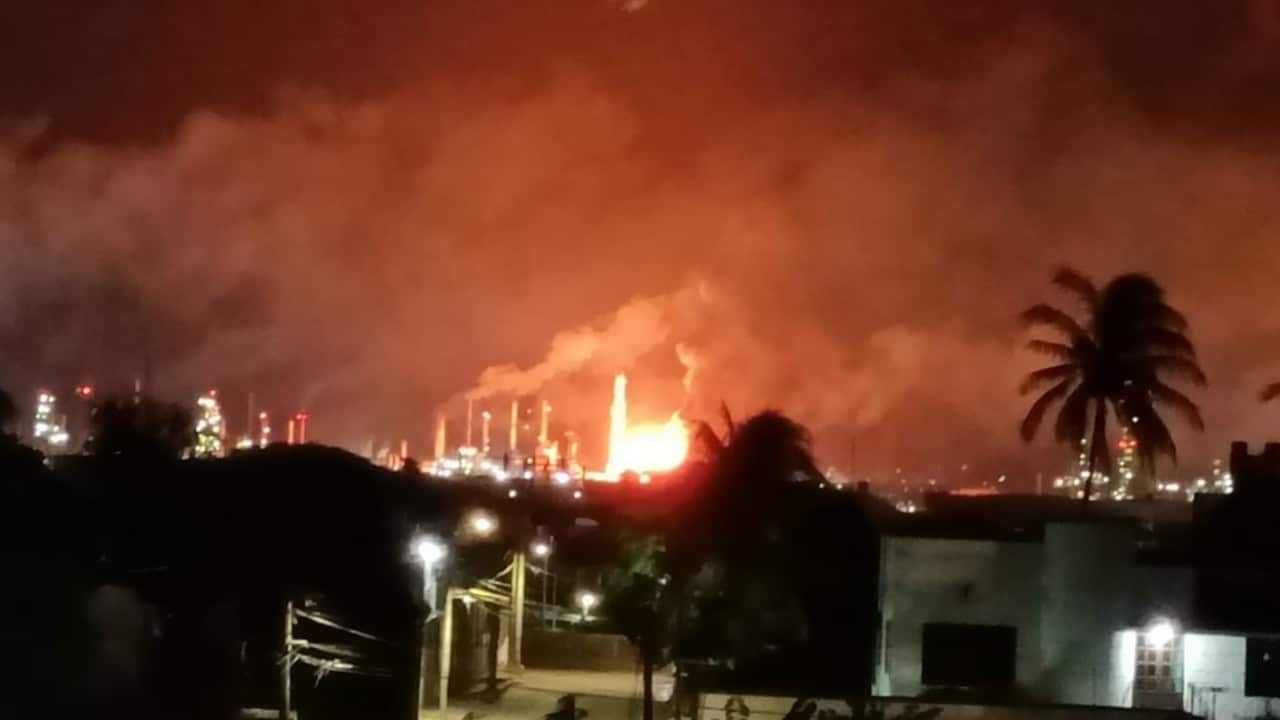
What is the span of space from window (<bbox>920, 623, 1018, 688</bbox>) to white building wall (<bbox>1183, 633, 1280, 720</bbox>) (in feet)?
12.0

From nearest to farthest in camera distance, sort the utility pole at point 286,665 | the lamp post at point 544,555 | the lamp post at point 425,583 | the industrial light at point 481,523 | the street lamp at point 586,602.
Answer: the utility pole at point 286,665, the lamp post at point 425,583, the industrial light at point 481,523, the lamp post at point 544,555, the street lamp at point 586,602

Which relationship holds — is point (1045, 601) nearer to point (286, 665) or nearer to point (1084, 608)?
point (1084, 608)

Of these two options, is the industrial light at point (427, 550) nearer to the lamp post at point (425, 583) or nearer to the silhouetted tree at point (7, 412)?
the lamp post at point (425, 583)

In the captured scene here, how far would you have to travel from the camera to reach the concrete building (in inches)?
1355

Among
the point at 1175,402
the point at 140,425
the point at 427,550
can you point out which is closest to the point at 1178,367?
the point at 1175,402

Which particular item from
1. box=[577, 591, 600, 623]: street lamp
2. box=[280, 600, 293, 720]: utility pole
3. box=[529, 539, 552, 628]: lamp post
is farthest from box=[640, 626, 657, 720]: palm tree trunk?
box=[577, 591, 600, 623]: street lamp

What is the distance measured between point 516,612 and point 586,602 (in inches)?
409

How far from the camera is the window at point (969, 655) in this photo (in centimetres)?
3622

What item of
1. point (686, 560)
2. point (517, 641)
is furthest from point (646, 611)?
point (517, 641)

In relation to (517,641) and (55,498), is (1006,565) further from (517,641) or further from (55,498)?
(55,498)

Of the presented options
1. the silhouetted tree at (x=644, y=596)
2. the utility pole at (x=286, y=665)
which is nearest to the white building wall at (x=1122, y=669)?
the silhouetted tree at (x=644, y=596)

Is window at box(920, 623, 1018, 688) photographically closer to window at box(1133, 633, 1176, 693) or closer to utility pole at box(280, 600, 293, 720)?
window at box(1133, 633, 1176, 693)

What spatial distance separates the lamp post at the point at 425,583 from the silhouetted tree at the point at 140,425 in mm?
28431

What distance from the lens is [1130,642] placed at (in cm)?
3509
